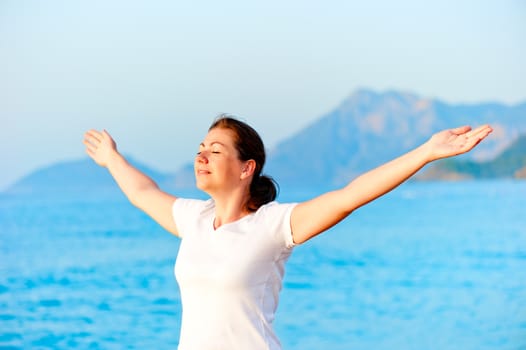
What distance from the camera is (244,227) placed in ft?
6.36

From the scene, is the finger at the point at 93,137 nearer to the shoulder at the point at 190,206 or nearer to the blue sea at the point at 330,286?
the shoulder at the point at 190,206

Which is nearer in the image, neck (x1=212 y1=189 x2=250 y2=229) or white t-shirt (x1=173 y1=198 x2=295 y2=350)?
white t-shirt (x1=173 y1=198 x2=295 y2=350)

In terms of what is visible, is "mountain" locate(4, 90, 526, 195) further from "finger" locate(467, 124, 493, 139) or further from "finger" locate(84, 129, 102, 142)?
"finger" locate(467, 124, 493, 139)

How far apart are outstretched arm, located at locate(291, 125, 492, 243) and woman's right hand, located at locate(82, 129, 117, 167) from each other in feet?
2.43

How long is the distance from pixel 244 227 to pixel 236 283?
0.45 feet

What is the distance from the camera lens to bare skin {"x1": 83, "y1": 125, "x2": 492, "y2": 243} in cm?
174

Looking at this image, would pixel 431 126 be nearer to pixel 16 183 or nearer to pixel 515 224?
pixel 16 183

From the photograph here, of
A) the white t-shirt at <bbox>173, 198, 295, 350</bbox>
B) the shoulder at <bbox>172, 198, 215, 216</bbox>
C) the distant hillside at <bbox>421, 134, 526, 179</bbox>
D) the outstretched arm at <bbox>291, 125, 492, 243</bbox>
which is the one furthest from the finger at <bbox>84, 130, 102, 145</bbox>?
the distant hillside at <bbox>421, 134, 526, 179</bbox>

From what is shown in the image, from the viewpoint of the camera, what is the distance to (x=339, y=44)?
32375 millimetres

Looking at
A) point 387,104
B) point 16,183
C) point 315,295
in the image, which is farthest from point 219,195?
point 387,104

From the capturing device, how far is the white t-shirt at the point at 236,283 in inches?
73.5

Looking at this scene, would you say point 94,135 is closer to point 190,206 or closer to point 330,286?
point 190,206

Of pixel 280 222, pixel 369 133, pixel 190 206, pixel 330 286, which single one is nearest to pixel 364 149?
pixel 369 133

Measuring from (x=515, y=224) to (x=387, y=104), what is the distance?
2049 cm
